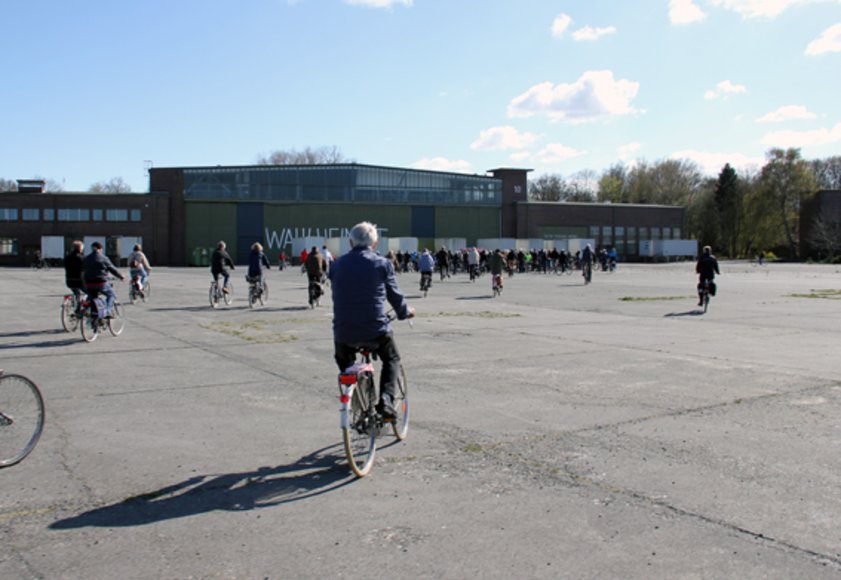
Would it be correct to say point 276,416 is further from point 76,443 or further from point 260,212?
point 260,212

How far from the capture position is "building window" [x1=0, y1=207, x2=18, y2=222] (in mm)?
71625

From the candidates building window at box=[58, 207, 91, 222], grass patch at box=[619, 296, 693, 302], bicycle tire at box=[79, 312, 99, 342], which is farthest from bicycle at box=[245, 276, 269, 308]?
building window at box=[58, 207, 91, 222]

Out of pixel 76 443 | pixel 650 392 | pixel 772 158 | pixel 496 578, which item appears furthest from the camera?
pixel 772 158

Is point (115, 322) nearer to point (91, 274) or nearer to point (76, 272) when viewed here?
point (91, 274)

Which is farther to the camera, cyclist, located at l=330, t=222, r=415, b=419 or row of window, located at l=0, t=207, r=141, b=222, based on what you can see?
row of window, located at l=0, t=207, r=141, b=222

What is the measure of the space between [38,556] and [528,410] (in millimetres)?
4826

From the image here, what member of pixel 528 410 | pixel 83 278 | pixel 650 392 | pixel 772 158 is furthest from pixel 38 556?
pixel 772 158

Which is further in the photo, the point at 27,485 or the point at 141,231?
the point at 141,231

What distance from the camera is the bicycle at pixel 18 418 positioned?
579 centimetres

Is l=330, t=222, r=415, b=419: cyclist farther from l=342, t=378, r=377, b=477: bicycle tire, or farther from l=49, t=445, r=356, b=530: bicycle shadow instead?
l=49, t=445, r=356, b=530: bicycle shadow

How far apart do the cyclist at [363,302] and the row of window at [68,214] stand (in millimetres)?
73324

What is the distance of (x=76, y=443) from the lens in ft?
21.1

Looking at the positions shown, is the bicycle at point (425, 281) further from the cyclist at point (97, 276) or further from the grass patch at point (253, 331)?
the cyclist at point (97, 276)

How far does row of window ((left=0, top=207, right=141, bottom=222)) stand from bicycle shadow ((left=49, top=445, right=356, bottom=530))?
7354 cm
